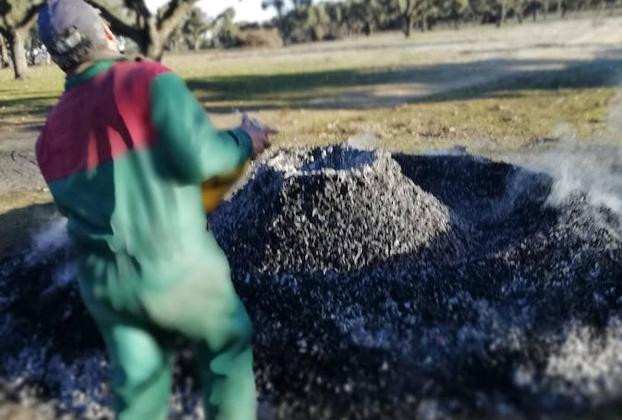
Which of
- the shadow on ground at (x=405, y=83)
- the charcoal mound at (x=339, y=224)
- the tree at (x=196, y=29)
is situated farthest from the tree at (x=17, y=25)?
the tree at (x=196, y=29)

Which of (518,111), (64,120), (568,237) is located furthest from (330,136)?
(64,120)

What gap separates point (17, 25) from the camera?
24094 millimetres

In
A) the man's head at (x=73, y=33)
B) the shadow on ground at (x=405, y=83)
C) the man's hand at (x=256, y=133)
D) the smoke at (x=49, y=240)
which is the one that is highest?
the man's head at (x=73, y=33)

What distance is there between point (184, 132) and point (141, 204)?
0.66 ft

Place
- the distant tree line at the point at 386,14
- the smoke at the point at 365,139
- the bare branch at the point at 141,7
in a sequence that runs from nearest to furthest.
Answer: the smoke at the point at 365,139 → the bare branch at the point at 141,7 → the distant tree line at the point at 386,14

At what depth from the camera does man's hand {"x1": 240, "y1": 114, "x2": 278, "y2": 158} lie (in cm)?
189

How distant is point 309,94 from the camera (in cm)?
1420

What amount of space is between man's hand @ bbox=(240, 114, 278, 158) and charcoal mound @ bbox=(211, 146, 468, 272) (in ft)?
5.81

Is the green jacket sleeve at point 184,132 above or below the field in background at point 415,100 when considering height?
above

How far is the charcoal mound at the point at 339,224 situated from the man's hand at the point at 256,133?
5.81 feet

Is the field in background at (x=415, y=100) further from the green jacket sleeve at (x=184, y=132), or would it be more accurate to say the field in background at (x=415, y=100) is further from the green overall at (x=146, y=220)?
the green jacket sleeve at (x=184, y=132)

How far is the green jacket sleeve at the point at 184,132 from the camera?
164 centimetres

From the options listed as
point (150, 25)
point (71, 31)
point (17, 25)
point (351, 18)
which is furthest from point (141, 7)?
point (351, 18)

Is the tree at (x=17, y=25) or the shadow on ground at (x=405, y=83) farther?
the tree at (x=17, y=25)
